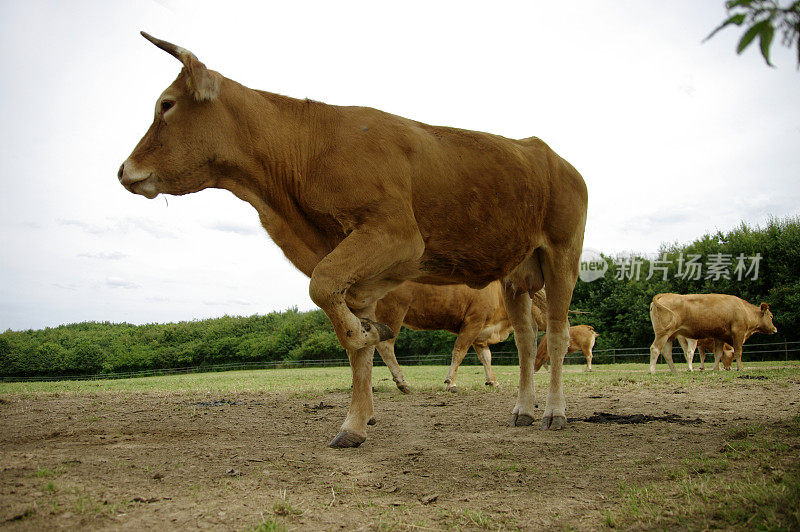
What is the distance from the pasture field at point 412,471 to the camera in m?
2.50

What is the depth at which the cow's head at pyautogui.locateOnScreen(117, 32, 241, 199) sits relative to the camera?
4344mm

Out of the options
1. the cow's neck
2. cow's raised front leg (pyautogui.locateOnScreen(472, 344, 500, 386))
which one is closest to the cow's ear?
the cow's neck

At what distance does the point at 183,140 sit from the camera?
4.37 m

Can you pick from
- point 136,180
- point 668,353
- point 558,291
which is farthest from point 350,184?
point 668,353

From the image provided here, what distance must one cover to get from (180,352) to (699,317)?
40023 millimetres

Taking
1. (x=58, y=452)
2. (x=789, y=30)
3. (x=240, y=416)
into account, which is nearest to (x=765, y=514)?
(x=789, y=30)

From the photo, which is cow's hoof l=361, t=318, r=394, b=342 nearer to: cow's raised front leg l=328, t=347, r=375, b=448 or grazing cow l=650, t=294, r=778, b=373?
cow's raised front leg l=328, t=347, r=375, b=448

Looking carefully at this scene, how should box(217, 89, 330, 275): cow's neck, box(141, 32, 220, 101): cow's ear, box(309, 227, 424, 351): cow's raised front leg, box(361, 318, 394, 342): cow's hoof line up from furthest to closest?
box(217, 89, 330, 275): cow's neck
box(141, 32, 220, 101): cow's ear
box(361, 318, 394, 342): cow's hoof
box(309, 227, 424, 351): cow's raised front leg

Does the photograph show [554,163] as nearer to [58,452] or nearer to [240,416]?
[240,416]

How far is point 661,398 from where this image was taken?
7.19 meters

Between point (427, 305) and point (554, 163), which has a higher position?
point (554, 163)

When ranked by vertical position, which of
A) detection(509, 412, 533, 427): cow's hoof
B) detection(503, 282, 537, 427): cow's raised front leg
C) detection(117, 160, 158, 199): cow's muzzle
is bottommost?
detection(509, 412, 533, 427): cow's hoof

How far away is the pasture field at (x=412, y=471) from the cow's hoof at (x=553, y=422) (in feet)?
0.33

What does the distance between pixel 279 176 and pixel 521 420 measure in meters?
3.36
